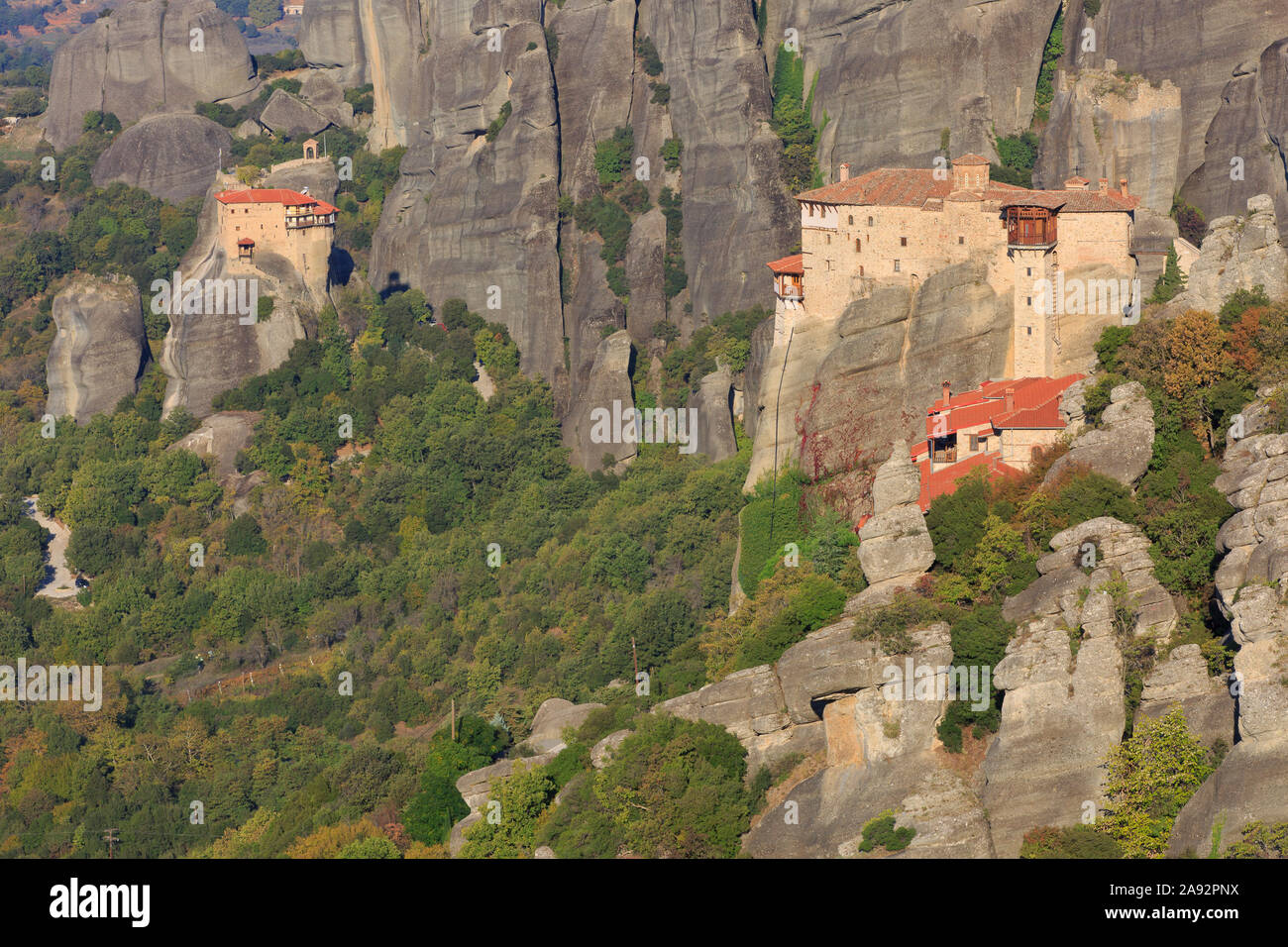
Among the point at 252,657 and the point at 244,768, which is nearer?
the point at 244,768

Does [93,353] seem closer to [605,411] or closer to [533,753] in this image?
[605,411]

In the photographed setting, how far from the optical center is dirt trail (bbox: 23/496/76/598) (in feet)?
276

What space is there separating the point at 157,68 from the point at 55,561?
119ft

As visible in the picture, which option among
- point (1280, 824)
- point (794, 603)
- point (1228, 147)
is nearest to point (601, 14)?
point (1228, 147)

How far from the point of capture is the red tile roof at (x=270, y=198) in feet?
294

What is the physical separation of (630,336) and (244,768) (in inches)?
1048

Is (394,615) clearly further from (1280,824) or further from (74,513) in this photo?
(1280,824)

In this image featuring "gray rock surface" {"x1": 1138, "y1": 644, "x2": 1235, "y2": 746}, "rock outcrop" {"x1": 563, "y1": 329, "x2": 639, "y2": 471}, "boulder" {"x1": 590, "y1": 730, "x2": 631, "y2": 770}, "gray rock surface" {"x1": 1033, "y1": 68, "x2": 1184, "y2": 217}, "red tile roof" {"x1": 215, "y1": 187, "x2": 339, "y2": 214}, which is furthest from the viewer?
"red tile roof" {"x1": 215, "y1": 187, "x2": 339, "y2": 214}

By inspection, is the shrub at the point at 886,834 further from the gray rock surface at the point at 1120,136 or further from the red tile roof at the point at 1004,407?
the gray rock surface at the point at 1120,136

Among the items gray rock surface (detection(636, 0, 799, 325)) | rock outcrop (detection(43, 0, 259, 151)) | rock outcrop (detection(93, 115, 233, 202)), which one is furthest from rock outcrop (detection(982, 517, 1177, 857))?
rock outcrop (detection(43, 0, 259, 151))

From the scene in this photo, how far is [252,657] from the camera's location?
254 ft

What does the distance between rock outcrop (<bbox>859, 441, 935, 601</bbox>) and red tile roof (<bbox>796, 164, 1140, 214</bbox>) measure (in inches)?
307

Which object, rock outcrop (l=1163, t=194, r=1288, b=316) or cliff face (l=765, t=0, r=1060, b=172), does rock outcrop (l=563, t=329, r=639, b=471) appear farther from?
rock outcrop (l=1163, t=194, r=1288, b=316)

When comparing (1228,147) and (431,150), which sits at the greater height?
(431,150)
